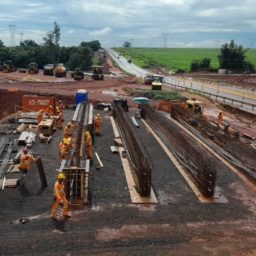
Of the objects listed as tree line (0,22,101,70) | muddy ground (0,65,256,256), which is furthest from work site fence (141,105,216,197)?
tree line (0,22,101,70)

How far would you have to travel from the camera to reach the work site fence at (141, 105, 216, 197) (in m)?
17.9

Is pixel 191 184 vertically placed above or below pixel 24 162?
below

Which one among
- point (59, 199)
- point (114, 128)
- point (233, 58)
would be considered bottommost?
point (114, 128)

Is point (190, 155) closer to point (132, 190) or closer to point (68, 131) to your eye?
point (132, 190)

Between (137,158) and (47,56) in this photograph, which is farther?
(47,56)

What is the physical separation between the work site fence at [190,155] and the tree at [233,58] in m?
80.3

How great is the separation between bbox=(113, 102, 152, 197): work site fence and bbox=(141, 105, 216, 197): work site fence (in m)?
1.94

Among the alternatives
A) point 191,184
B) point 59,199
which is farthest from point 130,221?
point 191,184

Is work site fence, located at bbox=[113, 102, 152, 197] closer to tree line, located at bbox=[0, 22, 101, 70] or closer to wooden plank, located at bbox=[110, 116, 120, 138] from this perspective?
wooden plank, located at bbox=[110, 116, 120, 138]

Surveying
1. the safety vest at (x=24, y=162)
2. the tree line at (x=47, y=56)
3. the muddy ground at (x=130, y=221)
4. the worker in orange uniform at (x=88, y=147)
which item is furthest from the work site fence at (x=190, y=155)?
the tree line at (x=47, y=56)

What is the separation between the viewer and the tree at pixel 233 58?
363ft

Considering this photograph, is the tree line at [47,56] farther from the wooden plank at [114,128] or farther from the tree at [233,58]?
the wooden plank at [114,128]

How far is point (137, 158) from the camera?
68.5ft

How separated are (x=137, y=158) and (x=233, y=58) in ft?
324
